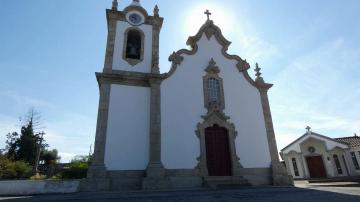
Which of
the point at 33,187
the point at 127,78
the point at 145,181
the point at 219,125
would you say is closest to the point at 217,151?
the point at 219,125

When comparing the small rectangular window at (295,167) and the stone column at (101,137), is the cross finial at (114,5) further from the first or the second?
the small rectangular window at (295,167)

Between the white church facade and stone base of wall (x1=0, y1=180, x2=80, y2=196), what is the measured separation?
20874 mm

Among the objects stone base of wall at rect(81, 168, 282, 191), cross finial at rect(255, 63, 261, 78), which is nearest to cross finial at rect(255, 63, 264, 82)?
cross finial at rect(255, 63, 261, 78)

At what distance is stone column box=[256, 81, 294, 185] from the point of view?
13.0 m

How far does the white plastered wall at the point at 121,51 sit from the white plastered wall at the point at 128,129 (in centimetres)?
151

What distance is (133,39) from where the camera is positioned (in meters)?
15.7

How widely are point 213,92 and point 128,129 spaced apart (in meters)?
5.67

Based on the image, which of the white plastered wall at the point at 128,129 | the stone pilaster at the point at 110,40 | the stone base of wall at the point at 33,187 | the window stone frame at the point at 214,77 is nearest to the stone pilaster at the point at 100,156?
the white plastered wall at the point at 128,129

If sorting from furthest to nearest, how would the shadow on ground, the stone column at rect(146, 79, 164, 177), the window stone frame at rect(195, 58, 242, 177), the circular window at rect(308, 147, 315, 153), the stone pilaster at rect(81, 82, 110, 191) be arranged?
the circular window at rect(308, 147, 315, 153) → the window stone frame at rect(195, 58, 242, 177) → the stone column at rect(146, 79, 164, 177) → the stone pilaster at rect(81, 82, 110, 191) → the shadow on ground

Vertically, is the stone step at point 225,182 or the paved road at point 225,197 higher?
the stone step at point 225,182

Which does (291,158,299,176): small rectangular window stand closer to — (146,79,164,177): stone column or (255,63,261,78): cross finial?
(255,63,261,78): cross finial

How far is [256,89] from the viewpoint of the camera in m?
15.5

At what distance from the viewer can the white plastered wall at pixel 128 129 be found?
38.0ft

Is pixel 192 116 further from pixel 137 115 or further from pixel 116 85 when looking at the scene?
pixel 116 85
